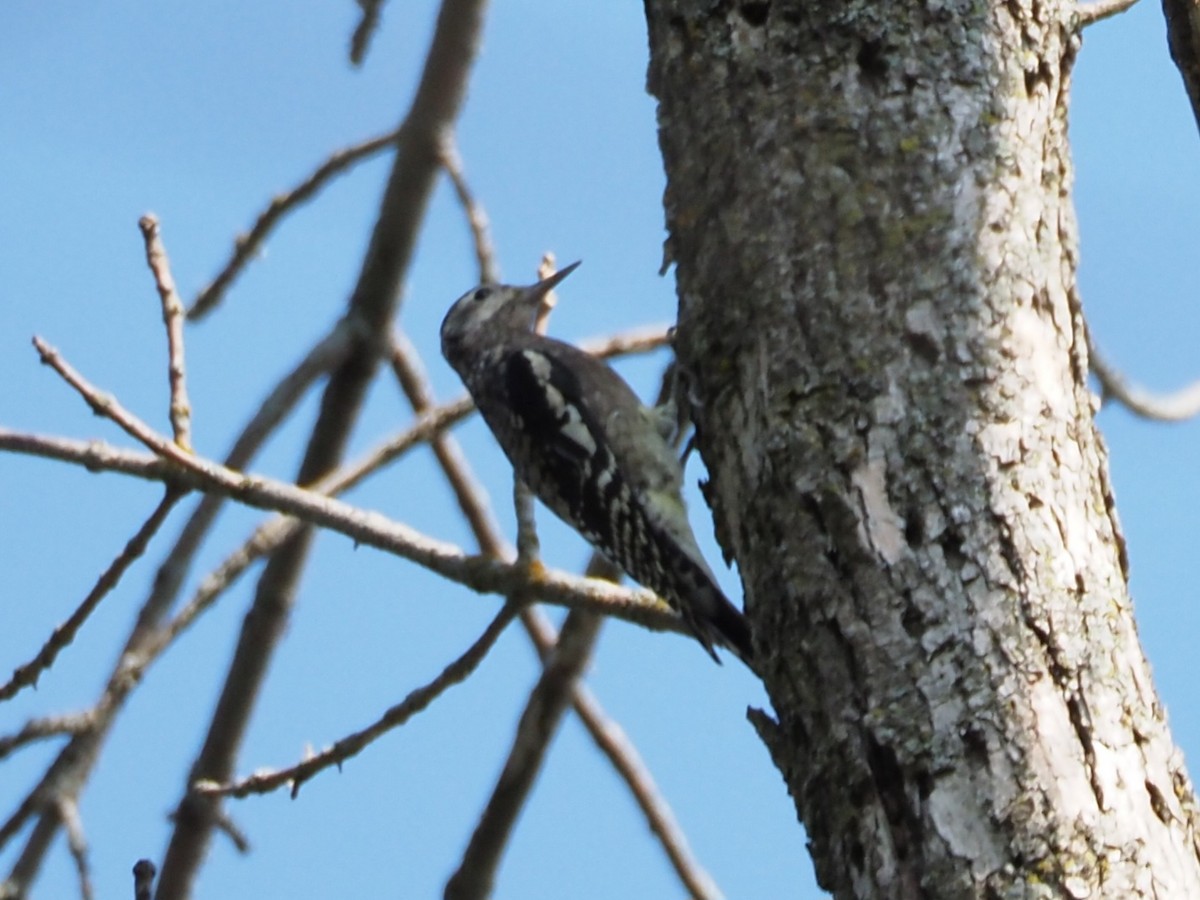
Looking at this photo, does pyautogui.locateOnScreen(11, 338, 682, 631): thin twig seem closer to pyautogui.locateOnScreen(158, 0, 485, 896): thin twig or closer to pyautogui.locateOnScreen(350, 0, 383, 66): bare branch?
pyautogui.locateOnScreen(158, 0, 485, 896): thin twig

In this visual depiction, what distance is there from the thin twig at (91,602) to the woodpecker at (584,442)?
1131 millimetres

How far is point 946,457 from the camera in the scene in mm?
2299

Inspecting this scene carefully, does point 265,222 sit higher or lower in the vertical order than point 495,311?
lower

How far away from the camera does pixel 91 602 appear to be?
3.13m

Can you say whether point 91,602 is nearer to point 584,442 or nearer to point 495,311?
point 584,442

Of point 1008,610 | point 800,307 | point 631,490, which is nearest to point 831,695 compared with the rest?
point 1008,610

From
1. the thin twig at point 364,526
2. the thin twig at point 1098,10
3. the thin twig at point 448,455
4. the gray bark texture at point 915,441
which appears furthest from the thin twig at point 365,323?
the thin twig at point 1098,10

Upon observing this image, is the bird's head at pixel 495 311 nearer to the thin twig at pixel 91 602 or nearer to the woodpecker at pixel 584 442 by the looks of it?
the woodpecker at pixel 584 442

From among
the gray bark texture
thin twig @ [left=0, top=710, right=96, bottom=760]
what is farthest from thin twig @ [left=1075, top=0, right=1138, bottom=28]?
thin twig @ [left=0, top=710, right=96, bottom=760]

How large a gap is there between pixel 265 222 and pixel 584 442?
3.37 feet

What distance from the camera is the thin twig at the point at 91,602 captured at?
3.12 metres

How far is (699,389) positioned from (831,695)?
683 millimetres

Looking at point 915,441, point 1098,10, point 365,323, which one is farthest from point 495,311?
point 915,441

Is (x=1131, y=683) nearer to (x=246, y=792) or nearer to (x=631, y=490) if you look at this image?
(x=246, y=792)
